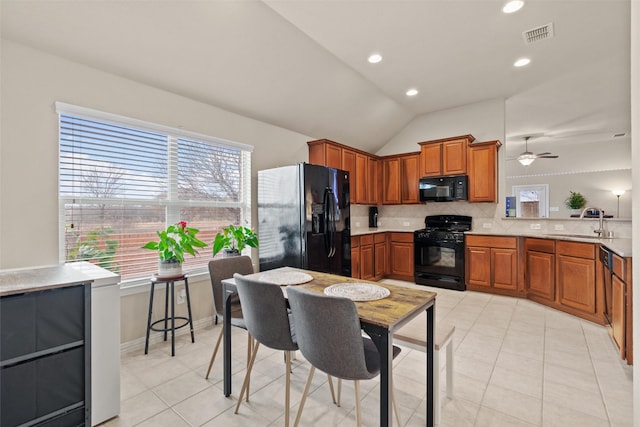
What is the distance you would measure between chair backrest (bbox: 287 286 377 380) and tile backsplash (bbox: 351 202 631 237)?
13.2 feet

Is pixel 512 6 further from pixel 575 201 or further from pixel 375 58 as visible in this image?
pixel 575 201

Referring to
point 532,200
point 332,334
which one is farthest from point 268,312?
point 532,200

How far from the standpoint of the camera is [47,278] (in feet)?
5.42

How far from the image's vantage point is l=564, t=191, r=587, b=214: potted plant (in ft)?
24.6

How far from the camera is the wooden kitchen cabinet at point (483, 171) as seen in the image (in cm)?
442

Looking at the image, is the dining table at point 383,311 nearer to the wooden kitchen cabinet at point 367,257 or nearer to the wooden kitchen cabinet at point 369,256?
the wooden kitchen cabinet at point 369,256

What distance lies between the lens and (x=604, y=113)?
513 centimetres

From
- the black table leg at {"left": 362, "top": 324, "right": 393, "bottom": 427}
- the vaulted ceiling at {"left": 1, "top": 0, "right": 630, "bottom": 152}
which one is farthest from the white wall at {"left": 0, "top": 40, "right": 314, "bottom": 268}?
the black table leg at {"left": 362, "top": 324, "right": 393, "bottom": 427}

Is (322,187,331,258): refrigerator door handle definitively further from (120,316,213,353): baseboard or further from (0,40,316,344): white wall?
(0,40,316,344): white wall

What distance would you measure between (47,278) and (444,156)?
4.93 meters

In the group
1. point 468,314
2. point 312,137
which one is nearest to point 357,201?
point 312,137

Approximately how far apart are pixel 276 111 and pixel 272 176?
0.90 m

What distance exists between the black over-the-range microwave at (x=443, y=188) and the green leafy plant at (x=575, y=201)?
5.23 meters

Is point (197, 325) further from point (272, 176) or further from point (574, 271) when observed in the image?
point (574, 271)
